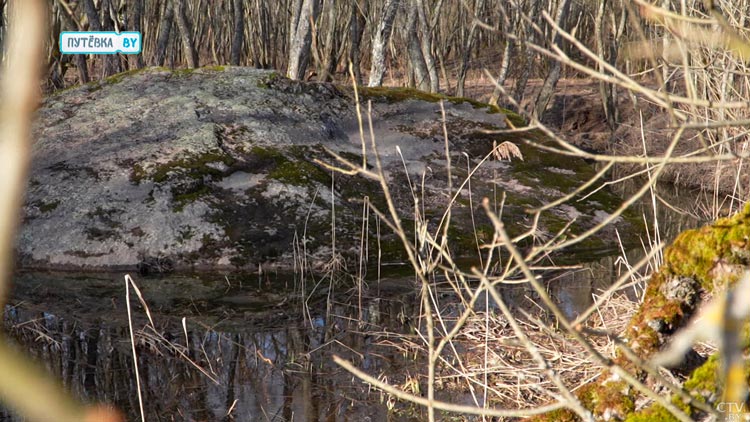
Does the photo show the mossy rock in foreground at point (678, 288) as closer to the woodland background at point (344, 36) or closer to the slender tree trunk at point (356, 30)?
the woodland background at point (344, 36)

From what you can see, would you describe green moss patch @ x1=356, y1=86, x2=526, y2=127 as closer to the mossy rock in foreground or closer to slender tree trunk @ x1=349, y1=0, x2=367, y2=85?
slender tree trunk @ x1=349, y1=0, x2=367, y2=85

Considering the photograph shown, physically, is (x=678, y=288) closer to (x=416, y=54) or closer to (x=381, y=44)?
(x=381, y=44)

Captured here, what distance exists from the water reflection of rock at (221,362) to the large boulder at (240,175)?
3.71ft

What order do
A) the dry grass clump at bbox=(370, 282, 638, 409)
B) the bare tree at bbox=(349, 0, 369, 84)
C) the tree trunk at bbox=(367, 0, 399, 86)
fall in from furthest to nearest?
the bare tree at bbox=(349, 0, 369, 84), the tree trunk at bbox=(367, 0, 399, 86), the dry grass clump at bbox=(370, 282, 638, 409)

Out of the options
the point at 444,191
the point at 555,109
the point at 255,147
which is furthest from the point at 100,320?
the point at 555,109

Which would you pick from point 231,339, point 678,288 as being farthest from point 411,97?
point 678,288

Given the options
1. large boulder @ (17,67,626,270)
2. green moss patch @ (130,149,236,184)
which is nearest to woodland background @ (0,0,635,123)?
large boulder @ (17,67,626,270)

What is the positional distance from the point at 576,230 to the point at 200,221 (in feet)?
11.5

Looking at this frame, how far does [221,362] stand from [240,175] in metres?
3.03

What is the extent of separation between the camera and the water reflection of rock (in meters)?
3.93

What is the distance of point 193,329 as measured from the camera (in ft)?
16.6

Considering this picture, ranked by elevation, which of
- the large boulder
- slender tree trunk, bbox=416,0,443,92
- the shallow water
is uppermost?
slender tree trunk, bbox=416,0,443,92

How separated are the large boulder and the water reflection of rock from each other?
1.13 metres

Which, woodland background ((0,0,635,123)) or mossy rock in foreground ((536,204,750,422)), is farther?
woodland background ((0,0,635,123))
